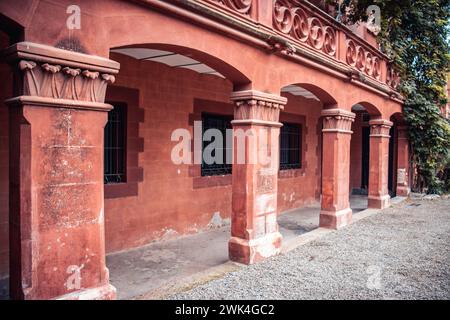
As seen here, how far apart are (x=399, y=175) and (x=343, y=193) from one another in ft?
18.7

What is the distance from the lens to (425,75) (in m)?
12.0

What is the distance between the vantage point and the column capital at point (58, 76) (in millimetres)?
2727

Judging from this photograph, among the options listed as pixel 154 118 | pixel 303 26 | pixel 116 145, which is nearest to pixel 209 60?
pixel 154 118

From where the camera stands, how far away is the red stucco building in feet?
9.26

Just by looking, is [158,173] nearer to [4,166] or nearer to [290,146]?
[4,166]

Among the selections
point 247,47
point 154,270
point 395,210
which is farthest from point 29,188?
point 395,210

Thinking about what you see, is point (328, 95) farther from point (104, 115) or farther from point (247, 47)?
point (104, 115)

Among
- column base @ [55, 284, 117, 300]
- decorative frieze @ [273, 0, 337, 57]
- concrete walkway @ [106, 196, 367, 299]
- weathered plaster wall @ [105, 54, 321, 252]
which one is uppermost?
decorative frieze @ [273, 0, 337, 57]

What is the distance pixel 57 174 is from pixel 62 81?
739 millimetres

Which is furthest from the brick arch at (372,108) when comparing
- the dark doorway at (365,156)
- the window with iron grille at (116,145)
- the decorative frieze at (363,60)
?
the window with iron grille at (116,145)

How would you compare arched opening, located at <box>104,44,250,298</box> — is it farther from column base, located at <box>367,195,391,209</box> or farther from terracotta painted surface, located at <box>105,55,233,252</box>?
column base, located at <box>367,195,391,209</box>

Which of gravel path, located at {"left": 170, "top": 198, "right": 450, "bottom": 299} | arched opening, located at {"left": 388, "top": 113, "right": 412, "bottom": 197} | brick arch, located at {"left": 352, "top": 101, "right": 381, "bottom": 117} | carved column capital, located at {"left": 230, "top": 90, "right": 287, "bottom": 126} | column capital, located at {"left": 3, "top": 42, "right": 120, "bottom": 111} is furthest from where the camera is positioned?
arched opening, located at {"left": 388, "top": 113, "right": 412, "bottom": 197}

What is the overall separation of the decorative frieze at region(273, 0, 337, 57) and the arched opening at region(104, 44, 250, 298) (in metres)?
1.42

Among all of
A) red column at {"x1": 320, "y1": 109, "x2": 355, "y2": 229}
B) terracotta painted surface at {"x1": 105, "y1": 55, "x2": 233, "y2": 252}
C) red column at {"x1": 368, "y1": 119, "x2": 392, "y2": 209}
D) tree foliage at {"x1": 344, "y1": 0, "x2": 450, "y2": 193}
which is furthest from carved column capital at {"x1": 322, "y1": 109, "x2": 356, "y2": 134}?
tree foliage at {"x1": 344, "y1": 0, "x2": 450, "y2": 193}
